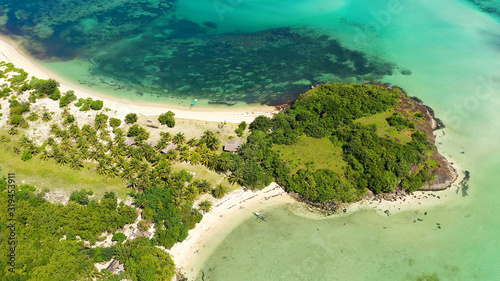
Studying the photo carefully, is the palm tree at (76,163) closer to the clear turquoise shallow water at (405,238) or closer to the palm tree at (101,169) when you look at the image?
the palm tree at (101,169)

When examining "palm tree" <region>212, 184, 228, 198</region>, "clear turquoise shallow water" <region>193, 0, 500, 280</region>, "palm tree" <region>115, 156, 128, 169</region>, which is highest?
"palm tree" <region>115, 156, 128, 169</region>

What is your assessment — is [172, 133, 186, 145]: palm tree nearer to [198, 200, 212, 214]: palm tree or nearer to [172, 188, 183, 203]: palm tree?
[172, 188, 183, 203]: palm tree

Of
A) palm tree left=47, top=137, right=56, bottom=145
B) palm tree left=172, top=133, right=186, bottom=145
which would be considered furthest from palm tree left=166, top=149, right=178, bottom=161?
palm tree left=47, top=137, right=56, bottom=145

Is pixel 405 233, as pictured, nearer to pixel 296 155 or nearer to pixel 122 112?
pixel 296 155

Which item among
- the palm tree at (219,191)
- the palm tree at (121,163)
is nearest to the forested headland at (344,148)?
the palm tree at (219,191)

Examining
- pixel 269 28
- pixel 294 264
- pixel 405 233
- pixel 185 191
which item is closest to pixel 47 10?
pixel 269 28

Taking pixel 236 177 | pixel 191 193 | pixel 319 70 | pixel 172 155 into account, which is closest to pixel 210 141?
pixel 172 155

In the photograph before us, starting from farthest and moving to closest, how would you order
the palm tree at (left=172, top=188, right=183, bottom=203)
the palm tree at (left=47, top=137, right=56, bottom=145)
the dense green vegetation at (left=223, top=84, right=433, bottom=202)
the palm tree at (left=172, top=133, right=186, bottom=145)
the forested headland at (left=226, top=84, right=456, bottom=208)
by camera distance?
1. the palm tree at (left=47, top=137, right=56, bottom=145)
2. the palm tree at (left=172, top=133, right=186, bottom=145)
3. the forested headland at (left=226, top=84, right=456, bottom=208)
4. the dense green vegetation at (left=223, top=84, right=433, bottom=202)
5. the palm tree at (left=172, top=188, right=183, bottom=203)

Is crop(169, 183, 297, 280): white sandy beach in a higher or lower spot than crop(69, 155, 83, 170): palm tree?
lower
